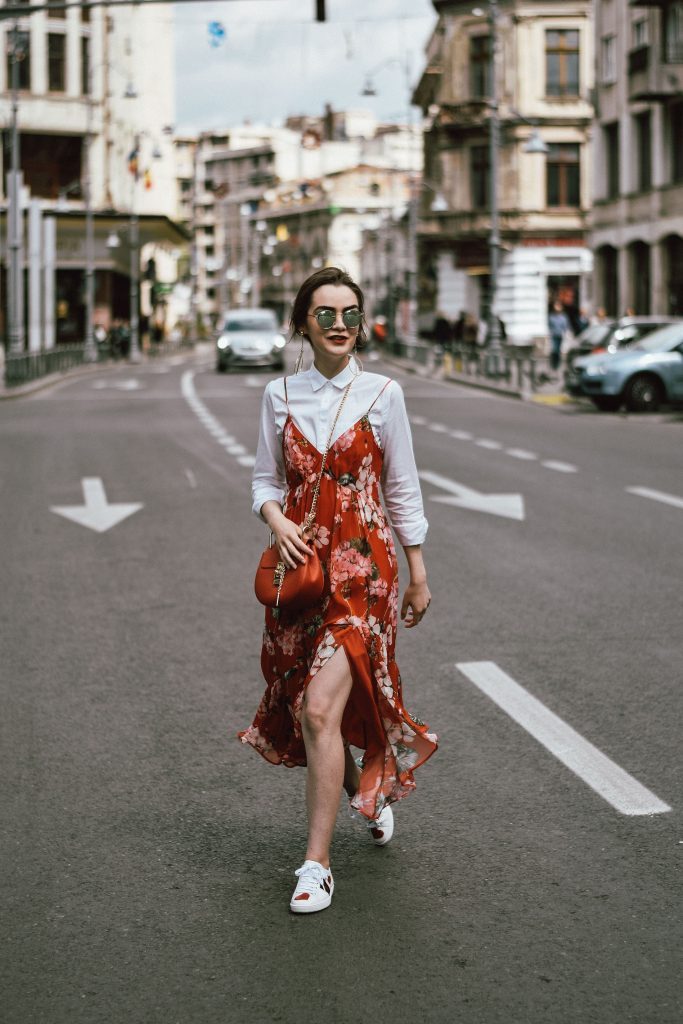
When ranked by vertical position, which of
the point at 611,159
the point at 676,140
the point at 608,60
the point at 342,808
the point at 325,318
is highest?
the point at 608,60

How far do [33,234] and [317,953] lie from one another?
46.8 meters

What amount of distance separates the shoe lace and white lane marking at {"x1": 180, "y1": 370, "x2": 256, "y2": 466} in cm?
739

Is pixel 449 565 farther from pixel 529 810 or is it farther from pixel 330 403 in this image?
pixel 330 403

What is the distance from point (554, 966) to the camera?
4.04 meters

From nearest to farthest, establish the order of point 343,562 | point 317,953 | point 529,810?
point 317,953
point 343,562
point 529,810

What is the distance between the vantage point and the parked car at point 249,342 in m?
50.3

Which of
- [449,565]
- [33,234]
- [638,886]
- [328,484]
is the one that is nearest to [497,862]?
[638,886]

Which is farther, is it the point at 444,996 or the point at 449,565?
the point at 449,565

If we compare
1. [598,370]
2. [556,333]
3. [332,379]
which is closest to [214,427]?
[598,370]

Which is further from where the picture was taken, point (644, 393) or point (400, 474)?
point (644, 393)

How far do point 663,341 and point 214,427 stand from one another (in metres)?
8.04

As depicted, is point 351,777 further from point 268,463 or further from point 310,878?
point 268,463

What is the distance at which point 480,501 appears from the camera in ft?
49.2

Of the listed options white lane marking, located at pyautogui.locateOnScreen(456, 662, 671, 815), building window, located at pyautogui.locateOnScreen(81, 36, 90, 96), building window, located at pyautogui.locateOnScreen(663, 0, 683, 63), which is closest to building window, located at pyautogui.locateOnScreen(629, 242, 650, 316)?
building window, located at pyautogui.locateOnScreen(663, 0, 683, 63)
